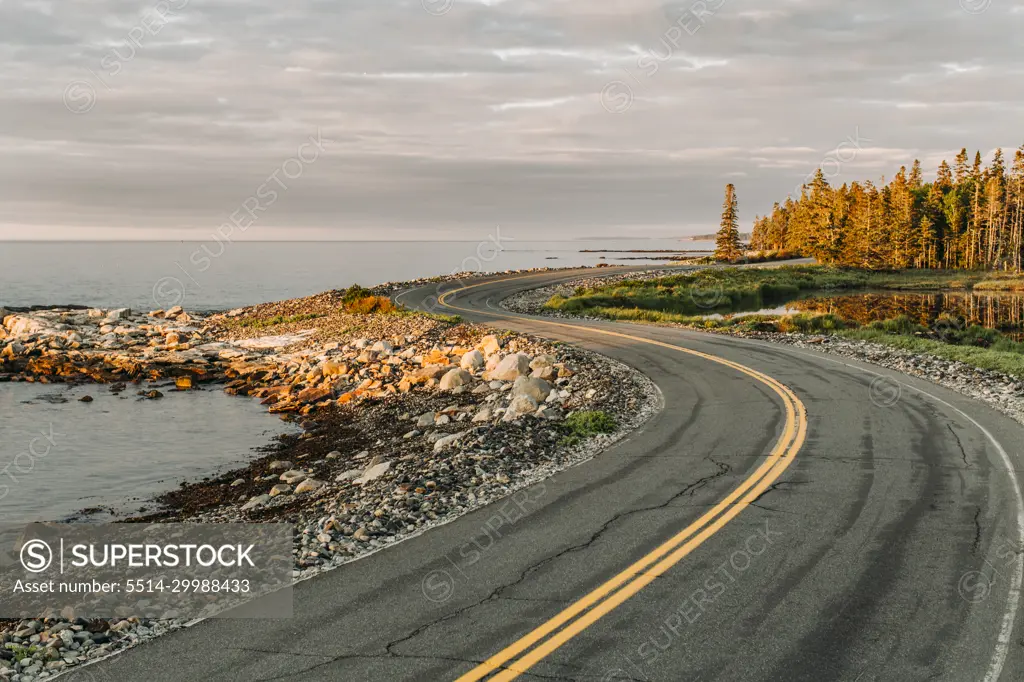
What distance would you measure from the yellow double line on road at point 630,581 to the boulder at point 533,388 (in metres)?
6.57

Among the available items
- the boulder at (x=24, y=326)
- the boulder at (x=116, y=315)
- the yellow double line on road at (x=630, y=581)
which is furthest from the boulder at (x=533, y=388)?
the boulder at (x=116, y=315)

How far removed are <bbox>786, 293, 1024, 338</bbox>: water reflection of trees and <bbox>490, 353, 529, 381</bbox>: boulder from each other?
1312 inches

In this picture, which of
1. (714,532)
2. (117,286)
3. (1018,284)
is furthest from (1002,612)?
(117,286)

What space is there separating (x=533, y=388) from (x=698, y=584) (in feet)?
36.9

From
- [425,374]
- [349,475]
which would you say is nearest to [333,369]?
[425,374]

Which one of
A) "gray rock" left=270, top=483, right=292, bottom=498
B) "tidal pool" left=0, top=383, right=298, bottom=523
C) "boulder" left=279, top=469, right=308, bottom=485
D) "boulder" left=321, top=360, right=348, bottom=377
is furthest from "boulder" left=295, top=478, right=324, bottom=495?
"boulder" left=321, top=360, right=348, bottom=377

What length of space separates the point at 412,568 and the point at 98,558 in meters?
5.37

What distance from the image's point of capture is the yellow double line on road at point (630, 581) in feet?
21.5

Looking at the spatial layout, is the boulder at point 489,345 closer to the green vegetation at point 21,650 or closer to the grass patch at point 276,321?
the grass patch at point 276,321

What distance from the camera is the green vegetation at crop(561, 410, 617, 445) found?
47.9 ft

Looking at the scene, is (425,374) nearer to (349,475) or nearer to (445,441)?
(445,441)

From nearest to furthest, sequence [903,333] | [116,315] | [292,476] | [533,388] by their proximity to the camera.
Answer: [292,476]
[533,388]
[903,333]
[116,315]

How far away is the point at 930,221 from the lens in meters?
102

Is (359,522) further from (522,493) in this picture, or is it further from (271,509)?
(271,509)
